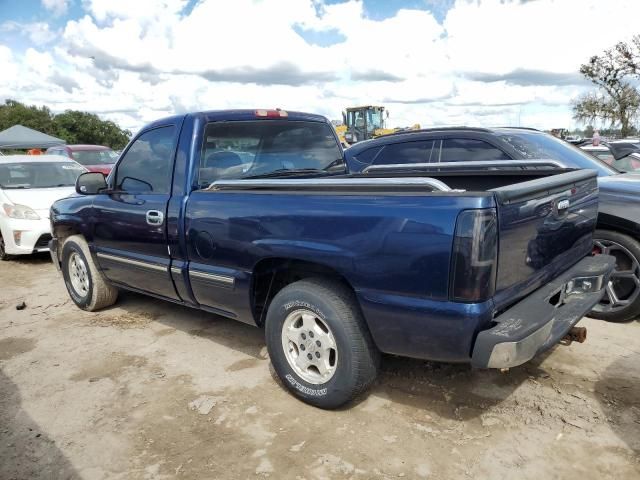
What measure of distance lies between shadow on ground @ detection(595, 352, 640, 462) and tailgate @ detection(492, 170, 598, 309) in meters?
0.81

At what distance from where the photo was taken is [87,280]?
16.8 ft

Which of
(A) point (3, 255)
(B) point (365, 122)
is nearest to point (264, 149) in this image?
(A) point (3, 255)

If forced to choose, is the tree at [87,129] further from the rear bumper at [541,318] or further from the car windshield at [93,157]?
the rear bumper at [541,318]

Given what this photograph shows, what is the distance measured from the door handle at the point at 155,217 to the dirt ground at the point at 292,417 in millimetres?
1091

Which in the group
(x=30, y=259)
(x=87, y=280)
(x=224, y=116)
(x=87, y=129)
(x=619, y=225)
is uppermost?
(x=87, y=129)

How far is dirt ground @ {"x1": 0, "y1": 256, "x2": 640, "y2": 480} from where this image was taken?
8.57 ft

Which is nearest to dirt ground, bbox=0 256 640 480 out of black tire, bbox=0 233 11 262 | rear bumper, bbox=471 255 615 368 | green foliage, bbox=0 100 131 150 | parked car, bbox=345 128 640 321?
parked car, bbox=345 128 640 321

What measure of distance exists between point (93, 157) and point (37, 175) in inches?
218

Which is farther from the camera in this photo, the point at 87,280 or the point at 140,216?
the point at 87,280

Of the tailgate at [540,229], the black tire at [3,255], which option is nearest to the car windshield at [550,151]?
the tailgate at [540,229]

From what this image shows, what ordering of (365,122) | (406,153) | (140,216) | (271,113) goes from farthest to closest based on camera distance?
(365,122) < (406,153) < (271,113) < (140,216)

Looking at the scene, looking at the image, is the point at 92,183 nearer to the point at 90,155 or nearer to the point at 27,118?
the point at 90,155

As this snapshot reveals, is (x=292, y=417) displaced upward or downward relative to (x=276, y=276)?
downward

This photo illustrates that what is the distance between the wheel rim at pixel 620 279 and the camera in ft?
13.7
